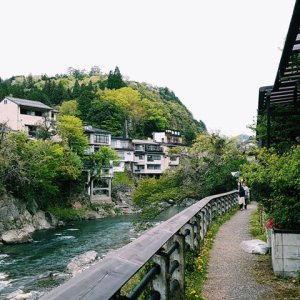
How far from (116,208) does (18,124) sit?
54.6 ft

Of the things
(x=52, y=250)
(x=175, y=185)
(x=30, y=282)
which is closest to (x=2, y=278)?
(x=30, y=282)

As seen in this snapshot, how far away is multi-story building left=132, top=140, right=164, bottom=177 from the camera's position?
6469cm

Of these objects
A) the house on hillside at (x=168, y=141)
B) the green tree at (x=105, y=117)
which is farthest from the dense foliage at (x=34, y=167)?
the house on hillside at (x=168, y=141)

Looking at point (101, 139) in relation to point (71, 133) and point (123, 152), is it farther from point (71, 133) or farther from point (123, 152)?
point (71, 133)

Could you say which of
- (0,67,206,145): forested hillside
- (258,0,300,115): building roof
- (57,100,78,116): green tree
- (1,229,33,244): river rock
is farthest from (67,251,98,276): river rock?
(57,100,78,116): green tree

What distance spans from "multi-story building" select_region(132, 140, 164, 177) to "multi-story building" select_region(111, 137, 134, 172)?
108cm

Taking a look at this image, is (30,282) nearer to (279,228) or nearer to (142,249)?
(279,228)

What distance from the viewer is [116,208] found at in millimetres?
48281

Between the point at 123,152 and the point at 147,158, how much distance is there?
18.2 feet

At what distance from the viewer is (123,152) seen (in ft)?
204

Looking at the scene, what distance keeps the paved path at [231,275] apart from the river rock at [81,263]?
10.9 metres

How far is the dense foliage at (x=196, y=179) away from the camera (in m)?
22.6

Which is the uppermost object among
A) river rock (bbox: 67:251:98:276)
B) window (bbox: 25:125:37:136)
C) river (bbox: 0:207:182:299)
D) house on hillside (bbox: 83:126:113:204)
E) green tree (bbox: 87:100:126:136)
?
green tree (bbox: 87:100:126:136)

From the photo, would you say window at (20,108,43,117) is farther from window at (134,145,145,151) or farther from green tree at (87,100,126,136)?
green tree at (87,100,126,136)
